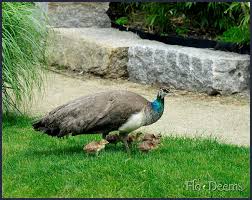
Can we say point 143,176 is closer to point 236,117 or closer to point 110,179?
point 110,179

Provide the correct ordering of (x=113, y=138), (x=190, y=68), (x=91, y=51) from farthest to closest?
(x=91, y=51)
(x=190, y=68)
(x=113, y=138)

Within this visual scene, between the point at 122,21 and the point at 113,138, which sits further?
the point at 122,21

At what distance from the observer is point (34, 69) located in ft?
23.1

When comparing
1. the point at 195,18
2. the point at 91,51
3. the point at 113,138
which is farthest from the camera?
the point at 195,18

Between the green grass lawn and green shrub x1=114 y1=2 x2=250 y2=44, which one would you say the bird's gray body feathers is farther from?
green shrub x1=114 y1=2 x2=250 y2=44

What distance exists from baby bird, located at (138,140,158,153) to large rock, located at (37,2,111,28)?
14.7ft

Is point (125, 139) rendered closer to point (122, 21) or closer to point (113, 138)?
point (113, 138)

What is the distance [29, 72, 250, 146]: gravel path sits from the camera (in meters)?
6.89

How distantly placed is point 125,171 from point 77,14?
516 cm

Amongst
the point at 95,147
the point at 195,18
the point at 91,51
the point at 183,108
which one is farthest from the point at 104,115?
the point at 195,18

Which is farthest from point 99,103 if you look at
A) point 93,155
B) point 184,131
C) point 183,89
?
point 183,89

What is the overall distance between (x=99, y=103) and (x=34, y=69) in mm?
1564

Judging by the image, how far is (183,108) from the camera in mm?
7672

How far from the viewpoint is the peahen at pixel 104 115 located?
557 cm
